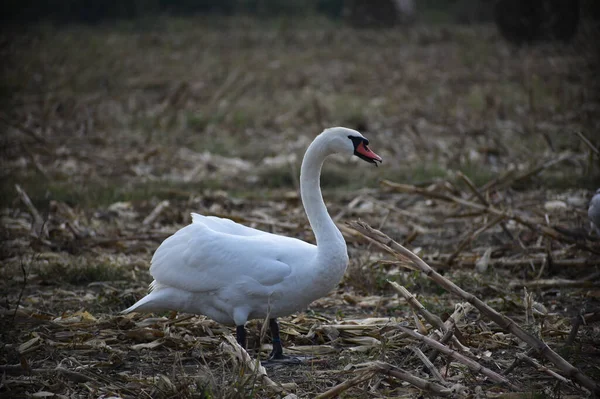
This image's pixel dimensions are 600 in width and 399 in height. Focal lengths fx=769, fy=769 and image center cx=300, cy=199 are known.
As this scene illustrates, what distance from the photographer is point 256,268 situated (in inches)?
177

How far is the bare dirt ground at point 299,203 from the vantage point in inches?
174

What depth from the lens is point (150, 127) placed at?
39.4 feet

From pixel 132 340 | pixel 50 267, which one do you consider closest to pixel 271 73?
pixel 50 267

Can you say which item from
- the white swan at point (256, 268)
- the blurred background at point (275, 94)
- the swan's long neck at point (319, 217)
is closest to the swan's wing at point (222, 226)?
the white swan at point (256, 268)

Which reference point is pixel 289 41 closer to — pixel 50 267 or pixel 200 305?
pixel 50 267

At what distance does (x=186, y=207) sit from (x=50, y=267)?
2089mm

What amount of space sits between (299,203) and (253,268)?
12.7 ft

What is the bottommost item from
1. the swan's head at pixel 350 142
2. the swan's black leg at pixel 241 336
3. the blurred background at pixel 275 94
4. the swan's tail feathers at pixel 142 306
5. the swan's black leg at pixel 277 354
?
the blurred background at pixel 275 94

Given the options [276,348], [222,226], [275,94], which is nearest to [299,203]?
[222,226]

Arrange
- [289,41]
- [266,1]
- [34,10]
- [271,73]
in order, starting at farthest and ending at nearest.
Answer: [266,1], [34,10], [289,41], [271,73]

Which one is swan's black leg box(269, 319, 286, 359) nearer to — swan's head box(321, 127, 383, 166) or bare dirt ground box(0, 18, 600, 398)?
bare dirt ground box(0, 18, 600, 398)

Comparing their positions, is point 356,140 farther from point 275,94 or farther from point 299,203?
point 275,94

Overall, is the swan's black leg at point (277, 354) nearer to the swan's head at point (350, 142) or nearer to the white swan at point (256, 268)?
the white swan at point (256, 268)

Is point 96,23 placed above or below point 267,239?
below
